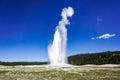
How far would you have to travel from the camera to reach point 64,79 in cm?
3828

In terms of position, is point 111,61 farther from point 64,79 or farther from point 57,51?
point 64,79

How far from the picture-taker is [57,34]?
121500 millimetres

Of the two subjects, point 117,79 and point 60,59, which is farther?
point 60,59

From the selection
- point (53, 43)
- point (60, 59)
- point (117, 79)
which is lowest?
point (117, 79)

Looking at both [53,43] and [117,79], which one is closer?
[117,79]

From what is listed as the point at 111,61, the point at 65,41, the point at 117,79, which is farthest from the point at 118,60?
the point at 117,79

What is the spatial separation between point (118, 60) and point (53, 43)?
8888 cm

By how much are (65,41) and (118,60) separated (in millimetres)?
85902

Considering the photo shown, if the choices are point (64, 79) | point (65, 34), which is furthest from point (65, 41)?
point (64, 79)

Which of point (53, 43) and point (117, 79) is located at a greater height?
point (53, 43)

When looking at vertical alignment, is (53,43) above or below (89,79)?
above

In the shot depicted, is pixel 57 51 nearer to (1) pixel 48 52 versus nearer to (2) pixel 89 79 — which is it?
(1) pixel 48 52

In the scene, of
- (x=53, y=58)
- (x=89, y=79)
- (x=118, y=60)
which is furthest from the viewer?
(x=118, y=60)

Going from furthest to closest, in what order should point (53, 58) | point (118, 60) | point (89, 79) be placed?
1. point (118, 60)
2. point (53, 58)
3. point (89, 79)
